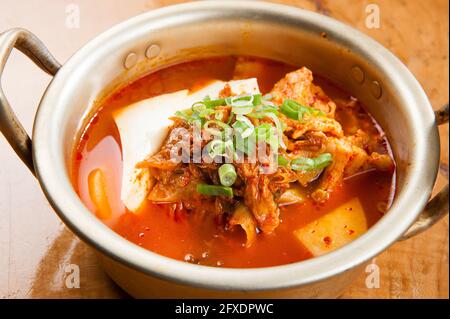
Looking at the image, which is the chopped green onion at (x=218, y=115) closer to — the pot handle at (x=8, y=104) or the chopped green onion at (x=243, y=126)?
the chopped green onion at (x=243, y=126)

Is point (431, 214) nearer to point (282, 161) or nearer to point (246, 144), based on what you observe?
point (282, 161)

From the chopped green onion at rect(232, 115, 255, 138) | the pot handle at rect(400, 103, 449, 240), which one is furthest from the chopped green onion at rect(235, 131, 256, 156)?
the pot handle at rect(400, 103, 449, 240)

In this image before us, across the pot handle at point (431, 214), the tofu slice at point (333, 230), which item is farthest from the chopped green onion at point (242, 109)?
the pot handle at point (431, 214)

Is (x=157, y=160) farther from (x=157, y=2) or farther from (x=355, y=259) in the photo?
(x=157, y=2)

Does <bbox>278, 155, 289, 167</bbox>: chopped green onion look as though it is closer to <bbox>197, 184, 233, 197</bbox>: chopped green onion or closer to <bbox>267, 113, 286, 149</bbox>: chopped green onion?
<bbox>267, 113, 286, 149</bbox>: chopped green onion

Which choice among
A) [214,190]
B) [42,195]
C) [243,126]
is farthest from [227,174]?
[42,195]
